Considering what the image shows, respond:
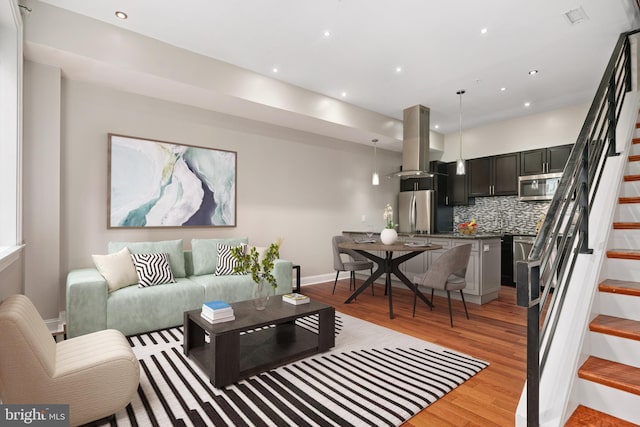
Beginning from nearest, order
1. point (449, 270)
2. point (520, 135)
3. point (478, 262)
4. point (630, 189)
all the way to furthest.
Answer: point (630, 189) < point (449, 270) < point (478, 262) < point (520, 135)

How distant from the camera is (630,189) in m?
2.23

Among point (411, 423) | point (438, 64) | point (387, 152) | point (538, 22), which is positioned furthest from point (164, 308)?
point (387, 152)

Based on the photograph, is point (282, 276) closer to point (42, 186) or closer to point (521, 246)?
point (42, 186)

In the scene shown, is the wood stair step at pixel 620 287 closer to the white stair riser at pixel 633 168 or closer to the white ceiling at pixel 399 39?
the white stair riser at pixel 633 168

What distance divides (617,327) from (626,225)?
2.59 ft

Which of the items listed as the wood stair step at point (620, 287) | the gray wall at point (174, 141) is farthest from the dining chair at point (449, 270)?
the gray wall at point (174, 141)

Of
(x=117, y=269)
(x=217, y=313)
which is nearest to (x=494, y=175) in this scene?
(x=217, y=313)

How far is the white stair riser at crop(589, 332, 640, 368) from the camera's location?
148cm

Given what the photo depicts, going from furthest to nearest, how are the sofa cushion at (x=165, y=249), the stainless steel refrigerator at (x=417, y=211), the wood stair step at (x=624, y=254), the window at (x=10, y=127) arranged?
the stainless steel refrigerator at (x=417, y=211) → the sofa cushion at (x=165, y=249) → the window at (x=10, y=127) → the wood stair step at (x=624, y=254)

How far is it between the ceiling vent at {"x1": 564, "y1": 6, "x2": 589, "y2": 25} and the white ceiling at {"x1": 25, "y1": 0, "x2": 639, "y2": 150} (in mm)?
31

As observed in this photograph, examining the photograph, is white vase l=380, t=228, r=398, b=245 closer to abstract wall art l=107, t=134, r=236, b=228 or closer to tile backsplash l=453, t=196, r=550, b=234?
abstract wall art l=107, t=134, r=236, b=228

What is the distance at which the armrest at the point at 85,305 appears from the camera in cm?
289

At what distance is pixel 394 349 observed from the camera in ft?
9.30

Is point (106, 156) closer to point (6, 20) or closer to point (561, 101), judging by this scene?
point (6, 20)
